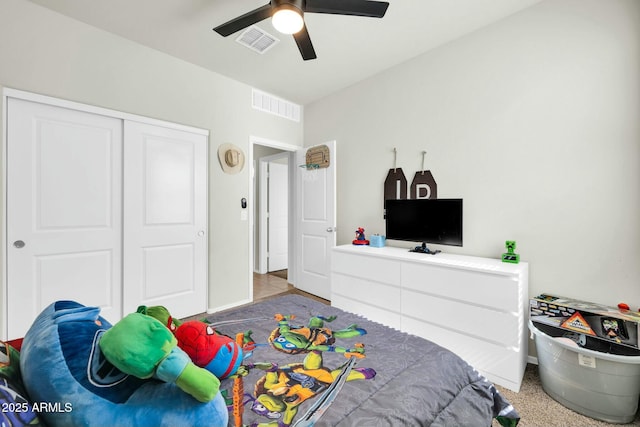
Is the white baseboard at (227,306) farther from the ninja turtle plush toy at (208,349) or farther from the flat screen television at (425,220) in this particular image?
the ninja turtle plush toy at (208,349)

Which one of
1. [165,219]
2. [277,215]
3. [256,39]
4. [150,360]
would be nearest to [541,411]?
[150,360]

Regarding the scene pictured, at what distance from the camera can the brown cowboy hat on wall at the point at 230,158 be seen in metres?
3.27

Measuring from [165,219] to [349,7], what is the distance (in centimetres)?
250

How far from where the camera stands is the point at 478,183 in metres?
2.49

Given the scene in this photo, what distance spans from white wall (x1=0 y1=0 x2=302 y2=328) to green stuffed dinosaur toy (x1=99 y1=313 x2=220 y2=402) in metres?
2.33

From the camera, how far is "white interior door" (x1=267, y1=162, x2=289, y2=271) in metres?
5.10

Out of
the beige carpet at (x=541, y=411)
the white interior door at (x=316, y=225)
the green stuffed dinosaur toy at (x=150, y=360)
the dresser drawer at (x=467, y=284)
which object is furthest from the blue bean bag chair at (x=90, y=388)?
the white interior door at (x=316, y=225)

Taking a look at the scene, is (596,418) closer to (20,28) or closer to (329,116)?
(329,116)

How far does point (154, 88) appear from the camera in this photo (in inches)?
109

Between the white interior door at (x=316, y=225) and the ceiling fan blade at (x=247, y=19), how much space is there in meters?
1.73

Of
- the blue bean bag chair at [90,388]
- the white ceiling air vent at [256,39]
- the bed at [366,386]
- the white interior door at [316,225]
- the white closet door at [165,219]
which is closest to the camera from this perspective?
the blue bean bag chair at [90,388]

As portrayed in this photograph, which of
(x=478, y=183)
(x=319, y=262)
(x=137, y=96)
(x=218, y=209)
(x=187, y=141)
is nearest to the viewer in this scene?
(x=478, y=183)

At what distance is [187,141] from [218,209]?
0.81 meters

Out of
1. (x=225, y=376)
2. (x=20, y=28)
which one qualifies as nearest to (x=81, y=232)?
(x=20, y=28)
